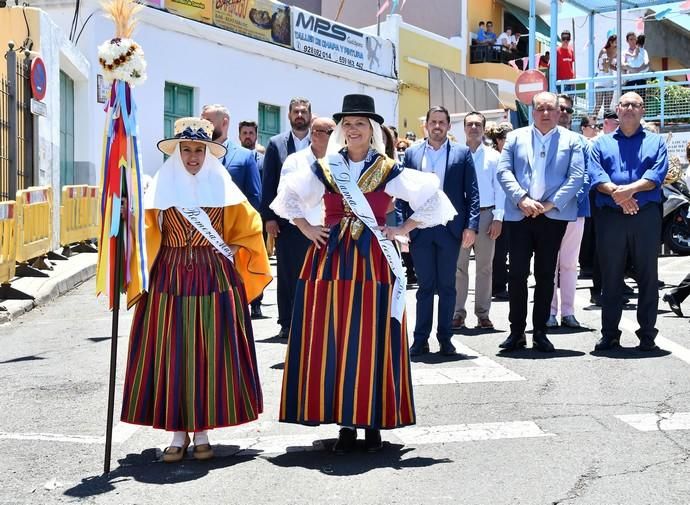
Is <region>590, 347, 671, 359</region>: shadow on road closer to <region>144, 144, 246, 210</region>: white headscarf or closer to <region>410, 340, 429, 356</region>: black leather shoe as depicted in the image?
<region>410, 340, 429, 356</region>: black leather shoe

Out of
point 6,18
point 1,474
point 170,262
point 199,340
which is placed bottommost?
point 1,474

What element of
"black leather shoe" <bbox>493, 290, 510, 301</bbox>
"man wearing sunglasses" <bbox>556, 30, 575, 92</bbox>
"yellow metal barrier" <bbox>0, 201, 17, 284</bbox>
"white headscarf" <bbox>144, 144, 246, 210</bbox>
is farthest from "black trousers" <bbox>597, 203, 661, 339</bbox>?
"man wearing sunglasses" <bbox>556, 30, 575, 92</bbox>

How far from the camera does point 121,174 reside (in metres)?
5.50

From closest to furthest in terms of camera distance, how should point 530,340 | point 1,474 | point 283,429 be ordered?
point 1,474 → point 283,429 → point 530,340

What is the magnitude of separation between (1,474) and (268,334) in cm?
451

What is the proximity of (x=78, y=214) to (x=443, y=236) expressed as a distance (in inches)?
378

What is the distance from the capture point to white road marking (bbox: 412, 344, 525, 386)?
759 cm

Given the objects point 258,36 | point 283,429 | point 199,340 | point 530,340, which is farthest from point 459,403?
point 258,36

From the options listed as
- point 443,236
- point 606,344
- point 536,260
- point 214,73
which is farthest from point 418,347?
point 214,73

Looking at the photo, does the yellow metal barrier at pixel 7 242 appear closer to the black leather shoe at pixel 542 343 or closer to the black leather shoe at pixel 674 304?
the black leather shoe at pixel 542 343

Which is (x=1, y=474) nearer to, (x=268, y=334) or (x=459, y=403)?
(x=459, y=403)

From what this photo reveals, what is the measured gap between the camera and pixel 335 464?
5.54m

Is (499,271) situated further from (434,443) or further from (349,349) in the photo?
(349,349)

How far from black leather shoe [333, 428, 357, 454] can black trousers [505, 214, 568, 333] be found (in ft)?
10.6
